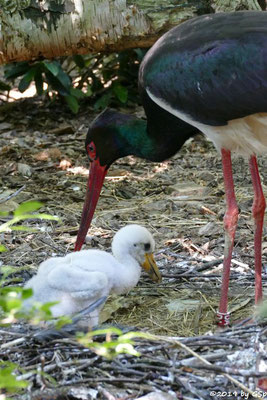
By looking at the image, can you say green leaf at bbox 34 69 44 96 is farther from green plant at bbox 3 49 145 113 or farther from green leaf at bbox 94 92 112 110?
green leaf at bbox 94 92 112 110

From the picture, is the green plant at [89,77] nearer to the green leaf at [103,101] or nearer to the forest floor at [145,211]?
the green leaf at [103,101]

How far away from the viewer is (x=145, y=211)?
273 inches

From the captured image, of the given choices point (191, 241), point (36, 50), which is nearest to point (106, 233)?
point (191, 241)

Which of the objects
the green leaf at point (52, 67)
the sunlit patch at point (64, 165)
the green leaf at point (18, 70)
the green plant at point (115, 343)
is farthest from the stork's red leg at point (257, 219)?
the green leaf at point (18, 70)

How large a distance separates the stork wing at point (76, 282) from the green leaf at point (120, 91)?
15.9 feet

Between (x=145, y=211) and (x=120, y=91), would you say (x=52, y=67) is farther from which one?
(x=145, y=211)

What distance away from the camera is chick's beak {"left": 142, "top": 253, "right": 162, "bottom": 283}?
5102 mm

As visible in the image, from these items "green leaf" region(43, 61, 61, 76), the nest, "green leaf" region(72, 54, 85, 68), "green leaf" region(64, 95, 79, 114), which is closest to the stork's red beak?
the nest

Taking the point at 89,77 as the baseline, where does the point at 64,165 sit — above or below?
below

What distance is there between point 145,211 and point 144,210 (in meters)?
0.03

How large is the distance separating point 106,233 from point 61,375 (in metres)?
2.71

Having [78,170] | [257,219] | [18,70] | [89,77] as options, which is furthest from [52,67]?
[257,219]

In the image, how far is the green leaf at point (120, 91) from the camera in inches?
362

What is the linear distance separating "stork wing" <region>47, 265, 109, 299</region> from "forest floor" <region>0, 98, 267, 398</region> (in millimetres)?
535
